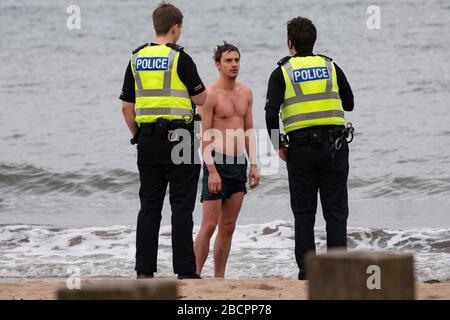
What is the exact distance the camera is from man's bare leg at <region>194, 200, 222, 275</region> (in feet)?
25.9

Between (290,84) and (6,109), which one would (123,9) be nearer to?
(6,109)

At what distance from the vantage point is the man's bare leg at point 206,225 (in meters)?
7.90

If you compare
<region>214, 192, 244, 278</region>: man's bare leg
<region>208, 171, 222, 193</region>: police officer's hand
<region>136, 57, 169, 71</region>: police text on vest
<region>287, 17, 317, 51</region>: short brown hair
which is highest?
<region>287, 17, 317, 51</region>: short brown hair

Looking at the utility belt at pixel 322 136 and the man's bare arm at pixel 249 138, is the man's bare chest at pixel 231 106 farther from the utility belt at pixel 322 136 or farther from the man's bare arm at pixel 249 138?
the utility belt at pixel 322 136

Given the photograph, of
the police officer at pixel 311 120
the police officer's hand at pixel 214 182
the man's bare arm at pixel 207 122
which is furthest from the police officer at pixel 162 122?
the police officer at pixel 311 120

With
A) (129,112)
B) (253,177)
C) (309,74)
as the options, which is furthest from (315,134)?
(129,112)

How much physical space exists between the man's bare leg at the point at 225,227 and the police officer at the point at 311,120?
0.66 m

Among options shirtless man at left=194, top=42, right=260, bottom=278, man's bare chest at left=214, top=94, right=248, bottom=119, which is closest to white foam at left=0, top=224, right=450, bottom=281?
shirtless man at left=194, top=42, right=260, bottom=278

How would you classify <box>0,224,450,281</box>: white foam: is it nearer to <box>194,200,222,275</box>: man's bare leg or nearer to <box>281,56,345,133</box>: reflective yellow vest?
<box>194,200,222,275</box>: man's bare leg

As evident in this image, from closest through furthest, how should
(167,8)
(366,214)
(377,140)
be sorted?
(167,8) → (366,214) → (377,140)

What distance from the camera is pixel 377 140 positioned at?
62.4 ft

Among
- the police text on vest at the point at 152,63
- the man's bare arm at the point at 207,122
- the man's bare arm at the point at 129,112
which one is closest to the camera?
the police text on vest at the point at 152,63
